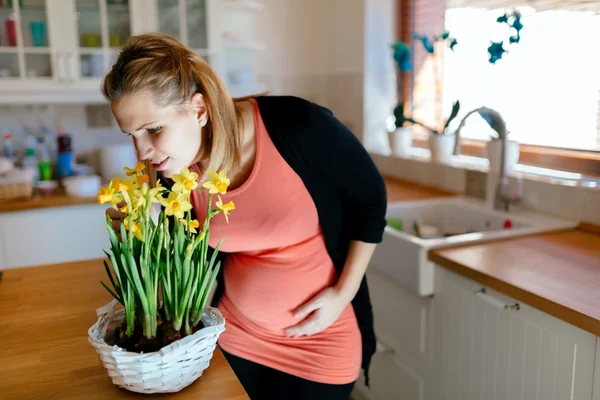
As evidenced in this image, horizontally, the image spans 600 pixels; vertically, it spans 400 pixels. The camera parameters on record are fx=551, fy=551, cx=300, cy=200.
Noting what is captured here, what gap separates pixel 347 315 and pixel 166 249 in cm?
56

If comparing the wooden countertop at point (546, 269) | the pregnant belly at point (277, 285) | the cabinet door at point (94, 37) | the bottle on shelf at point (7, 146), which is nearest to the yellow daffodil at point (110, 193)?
the pregnant belly at point (277, 285)

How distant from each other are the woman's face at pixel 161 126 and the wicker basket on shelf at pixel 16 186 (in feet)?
5.51

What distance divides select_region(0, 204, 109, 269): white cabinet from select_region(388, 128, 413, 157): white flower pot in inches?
52.6

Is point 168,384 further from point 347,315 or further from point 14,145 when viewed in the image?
point 14,145

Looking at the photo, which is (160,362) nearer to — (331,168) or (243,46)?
(331,168)

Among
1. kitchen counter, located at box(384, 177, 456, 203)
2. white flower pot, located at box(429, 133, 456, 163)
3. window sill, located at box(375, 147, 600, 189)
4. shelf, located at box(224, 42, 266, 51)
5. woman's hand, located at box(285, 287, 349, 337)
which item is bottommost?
woman's hand, located at box(285, 287, 349, 337)

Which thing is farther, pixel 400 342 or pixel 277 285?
pixel 400 342

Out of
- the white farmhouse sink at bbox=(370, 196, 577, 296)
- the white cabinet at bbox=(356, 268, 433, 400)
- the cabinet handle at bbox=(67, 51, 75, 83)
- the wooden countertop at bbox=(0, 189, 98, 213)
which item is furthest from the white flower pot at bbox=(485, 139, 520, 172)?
the cabinet handle at bbox=(67, 51, 75, 83)

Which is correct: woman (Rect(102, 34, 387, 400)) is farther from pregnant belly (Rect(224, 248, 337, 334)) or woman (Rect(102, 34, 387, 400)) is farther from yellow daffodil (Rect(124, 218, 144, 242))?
yellow daffodil (Rect(124, 218, 144, 242))

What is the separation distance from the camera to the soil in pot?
724 millimetres

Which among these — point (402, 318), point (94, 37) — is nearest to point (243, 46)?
point (94, 37)

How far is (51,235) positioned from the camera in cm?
233

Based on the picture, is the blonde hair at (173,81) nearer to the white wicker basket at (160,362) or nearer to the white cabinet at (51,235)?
the white wicker basket at (160,362)

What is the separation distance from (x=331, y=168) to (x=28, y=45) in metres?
1.98
